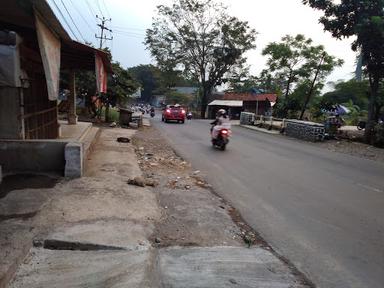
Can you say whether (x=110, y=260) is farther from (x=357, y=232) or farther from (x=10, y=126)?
(x=10, y=126)

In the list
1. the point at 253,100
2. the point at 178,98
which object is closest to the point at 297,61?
the point at 253,100

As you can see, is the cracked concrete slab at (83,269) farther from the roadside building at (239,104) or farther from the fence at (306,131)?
the roadside building at (239,104)

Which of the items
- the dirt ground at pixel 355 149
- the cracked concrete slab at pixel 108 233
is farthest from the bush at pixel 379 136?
the cracked concrete slab at pixel 108 233

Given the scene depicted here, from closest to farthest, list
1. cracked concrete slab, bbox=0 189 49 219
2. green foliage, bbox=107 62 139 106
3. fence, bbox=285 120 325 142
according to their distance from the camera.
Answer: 1. cracked concrete slab, bbox=0 189 49 219
2. fence, bbox=285 120 325 142
3. green foliage, bbox=107 62 139 106

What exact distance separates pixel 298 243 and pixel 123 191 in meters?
3.47

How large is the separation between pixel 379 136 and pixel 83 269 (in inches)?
794

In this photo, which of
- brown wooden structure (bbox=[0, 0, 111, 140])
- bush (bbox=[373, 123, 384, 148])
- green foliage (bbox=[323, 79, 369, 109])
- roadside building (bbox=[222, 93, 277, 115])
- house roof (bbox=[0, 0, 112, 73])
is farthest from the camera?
roadside building (bbox=[222, 93, 277, 115])

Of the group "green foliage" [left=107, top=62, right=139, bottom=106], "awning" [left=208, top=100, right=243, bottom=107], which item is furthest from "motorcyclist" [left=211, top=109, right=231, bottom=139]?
"awning" [left=208, top=100, right=243, bottom=107]

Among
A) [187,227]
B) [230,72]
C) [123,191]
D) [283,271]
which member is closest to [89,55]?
[123,191]

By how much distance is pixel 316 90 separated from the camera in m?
36.5

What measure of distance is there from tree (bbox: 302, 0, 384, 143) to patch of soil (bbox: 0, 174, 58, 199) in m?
17.3

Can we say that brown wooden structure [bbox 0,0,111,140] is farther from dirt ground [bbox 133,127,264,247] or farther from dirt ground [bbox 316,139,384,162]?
dirt ground [bbox 316,139,384,162]

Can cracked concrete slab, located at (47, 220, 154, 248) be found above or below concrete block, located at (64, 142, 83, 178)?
below

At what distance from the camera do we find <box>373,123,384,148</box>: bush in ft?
70.9
